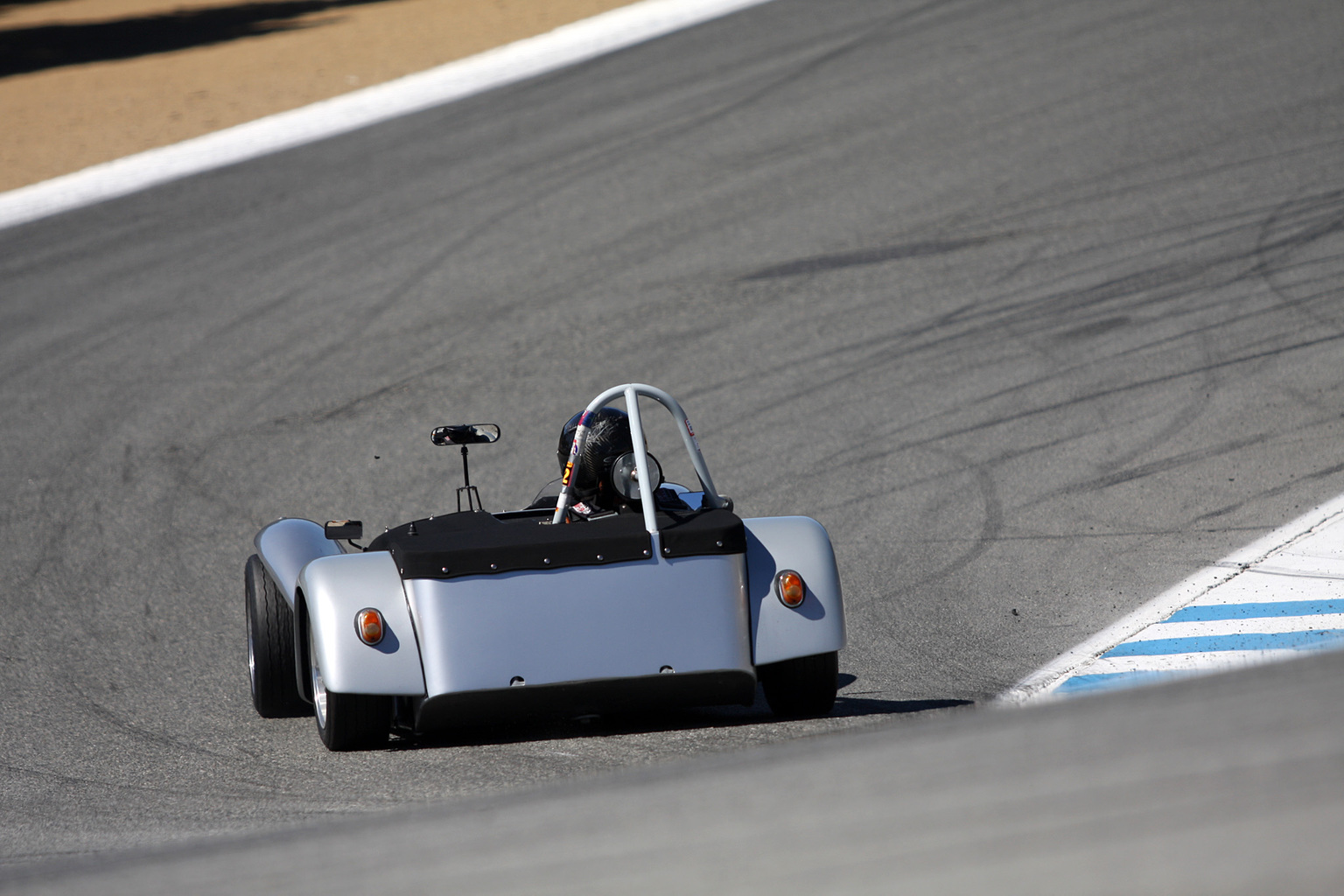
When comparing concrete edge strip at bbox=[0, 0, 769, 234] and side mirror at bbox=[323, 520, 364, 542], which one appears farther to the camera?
concrete edge strip at bbox=[0, 0, 769, 234]

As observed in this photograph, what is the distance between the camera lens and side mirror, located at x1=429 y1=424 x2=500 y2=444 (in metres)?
5.43

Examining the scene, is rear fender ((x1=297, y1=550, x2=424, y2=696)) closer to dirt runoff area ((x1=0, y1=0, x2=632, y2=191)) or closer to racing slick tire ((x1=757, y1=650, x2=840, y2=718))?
racing slick tire ((x1=757, y1=650, x2=840, y2=718))

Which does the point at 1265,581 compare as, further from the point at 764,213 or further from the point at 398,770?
the point at 764,213

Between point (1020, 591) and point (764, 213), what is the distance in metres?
6.77

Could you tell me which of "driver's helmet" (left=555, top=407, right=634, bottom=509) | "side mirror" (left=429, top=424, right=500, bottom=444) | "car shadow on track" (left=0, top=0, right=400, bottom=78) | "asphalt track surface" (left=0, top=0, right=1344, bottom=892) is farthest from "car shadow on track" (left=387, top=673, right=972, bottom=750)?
"car shadow on track" (left=0, top=0, right=400, bottom=78)

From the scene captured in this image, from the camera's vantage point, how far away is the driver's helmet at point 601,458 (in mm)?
5316

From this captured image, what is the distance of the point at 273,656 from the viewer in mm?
5527

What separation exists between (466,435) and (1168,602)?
329 cm

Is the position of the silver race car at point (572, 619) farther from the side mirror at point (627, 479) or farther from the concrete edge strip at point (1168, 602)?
the concrete edge strip at point (1168, 602)

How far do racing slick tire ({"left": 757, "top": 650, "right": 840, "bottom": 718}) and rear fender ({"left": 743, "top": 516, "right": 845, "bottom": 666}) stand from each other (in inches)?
3.9

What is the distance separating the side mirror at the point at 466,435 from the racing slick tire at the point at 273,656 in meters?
0.91

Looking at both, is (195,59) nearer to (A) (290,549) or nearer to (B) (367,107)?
(B) (367,107)

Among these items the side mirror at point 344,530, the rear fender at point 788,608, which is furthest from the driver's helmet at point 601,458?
the side mirror at point 344,530

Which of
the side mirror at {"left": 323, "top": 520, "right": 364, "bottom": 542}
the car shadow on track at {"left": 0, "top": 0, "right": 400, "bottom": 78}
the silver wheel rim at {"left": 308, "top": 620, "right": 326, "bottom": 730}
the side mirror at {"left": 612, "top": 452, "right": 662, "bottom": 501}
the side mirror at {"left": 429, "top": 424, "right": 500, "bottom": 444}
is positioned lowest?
the silver wheel rim at {"left": 308, "top": 620, "right": 326, "bottom": 730}
